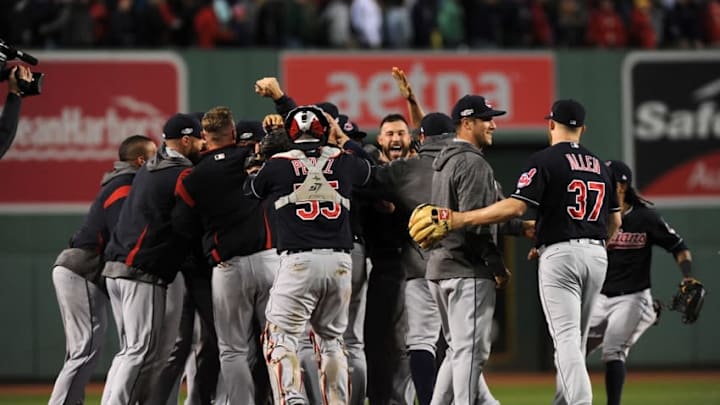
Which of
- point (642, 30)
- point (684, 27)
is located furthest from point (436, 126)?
point (684, 27)

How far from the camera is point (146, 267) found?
334 inches

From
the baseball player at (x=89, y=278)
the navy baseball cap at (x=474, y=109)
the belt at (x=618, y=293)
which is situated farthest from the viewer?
the belt at (x=618, y=293)

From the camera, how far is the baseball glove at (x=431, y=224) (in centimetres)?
774

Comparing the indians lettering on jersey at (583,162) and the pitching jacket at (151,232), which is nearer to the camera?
the indians lettering on jersey at (583,162)

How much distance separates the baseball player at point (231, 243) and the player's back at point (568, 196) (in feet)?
6.62

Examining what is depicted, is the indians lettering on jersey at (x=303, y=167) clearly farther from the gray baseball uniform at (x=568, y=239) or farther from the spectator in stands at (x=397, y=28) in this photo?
the spectator in stands at (x=397, y=28)

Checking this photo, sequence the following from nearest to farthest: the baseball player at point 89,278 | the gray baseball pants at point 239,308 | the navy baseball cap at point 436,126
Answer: the gray baseball pants at point 239,308 → the navy baseball cap at point 436,126 → the baseball player at point 89,278

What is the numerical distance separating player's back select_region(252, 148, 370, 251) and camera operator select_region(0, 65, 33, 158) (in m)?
1.76

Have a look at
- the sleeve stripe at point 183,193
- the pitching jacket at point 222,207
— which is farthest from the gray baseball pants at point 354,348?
the sleeve stripe at point 183,193

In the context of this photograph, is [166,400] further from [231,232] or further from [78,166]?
[78,166]

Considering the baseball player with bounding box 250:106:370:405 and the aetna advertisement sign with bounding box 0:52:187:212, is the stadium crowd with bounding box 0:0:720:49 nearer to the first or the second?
the aetna advertisement sign with bounding box 0:52:187:212

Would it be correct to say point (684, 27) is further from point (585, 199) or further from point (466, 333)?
point (466, 333)

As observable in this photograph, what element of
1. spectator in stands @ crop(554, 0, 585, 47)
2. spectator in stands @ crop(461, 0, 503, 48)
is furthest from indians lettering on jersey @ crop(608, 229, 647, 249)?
spectator in stands @ crop(554, 0, 585, 47)

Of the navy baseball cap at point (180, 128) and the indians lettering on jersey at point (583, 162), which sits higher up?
the navy baseball cap at point (180, 128)
